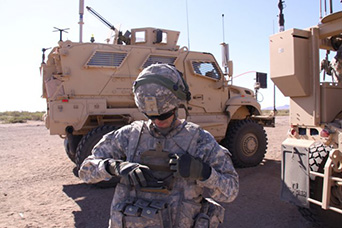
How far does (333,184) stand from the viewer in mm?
3045

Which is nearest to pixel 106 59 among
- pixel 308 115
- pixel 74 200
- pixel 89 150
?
pixel 89 150

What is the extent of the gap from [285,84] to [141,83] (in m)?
2.24

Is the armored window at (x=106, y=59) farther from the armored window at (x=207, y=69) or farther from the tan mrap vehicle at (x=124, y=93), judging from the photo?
the armored window at (x=207, y=69)

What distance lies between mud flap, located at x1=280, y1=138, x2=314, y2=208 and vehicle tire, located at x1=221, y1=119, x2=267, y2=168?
3.68m

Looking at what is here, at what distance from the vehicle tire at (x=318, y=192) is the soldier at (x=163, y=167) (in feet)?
6.02

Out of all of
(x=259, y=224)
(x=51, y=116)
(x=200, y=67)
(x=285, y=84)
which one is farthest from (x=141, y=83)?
(x=200, y=67)

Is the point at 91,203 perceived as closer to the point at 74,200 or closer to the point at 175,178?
the point at 74,200

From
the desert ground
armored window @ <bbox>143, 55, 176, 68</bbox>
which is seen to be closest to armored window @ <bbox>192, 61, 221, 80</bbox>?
armored window @ <bbox>143, 55, 176, 68</bbox>

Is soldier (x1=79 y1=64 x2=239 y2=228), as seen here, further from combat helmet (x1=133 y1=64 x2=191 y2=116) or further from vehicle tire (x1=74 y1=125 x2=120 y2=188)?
vehicle tire (x1=74 y1=125 x2=120 y2=188)

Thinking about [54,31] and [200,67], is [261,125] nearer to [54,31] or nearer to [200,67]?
[200,67]

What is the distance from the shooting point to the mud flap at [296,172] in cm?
326

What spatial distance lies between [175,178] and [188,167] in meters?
0.20

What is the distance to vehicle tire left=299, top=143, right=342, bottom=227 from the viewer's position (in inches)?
125

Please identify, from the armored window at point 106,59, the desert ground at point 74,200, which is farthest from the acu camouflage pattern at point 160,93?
the armored window at point 106,59
